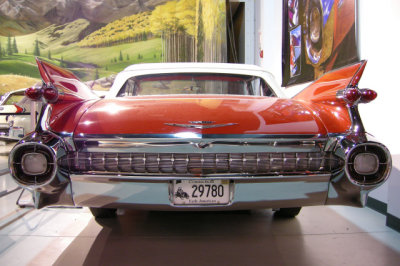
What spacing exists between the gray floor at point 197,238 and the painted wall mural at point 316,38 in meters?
1.83

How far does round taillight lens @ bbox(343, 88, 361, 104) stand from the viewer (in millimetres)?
1705

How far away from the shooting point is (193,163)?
1519mm

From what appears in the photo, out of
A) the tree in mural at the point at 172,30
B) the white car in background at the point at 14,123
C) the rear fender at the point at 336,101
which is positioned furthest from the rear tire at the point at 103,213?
the tree in mural at the point at 172,30

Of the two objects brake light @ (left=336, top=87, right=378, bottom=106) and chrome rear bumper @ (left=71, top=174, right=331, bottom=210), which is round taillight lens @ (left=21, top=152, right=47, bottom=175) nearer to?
chrome rear bumper @ (left=71, top=174, right=331, bottom=210)

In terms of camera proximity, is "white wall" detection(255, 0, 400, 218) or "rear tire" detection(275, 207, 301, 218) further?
"rear tire" detection(275, 207, 301, 218)

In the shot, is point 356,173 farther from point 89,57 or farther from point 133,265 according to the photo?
point 89,57

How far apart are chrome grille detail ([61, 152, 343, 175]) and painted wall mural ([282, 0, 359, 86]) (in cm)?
221

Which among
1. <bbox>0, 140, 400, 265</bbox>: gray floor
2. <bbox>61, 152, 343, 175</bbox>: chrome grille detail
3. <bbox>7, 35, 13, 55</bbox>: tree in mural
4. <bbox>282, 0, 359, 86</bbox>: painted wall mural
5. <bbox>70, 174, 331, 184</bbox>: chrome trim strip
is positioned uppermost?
<bbox>7, 35, 13, 55</bbox>: tree in mural

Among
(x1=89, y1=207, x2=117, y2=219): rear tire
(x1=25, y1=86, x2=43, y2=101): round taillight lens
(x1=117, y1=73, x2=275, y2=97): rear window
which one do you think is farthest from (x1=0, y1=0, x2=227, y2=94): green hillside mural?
(x1=25, y1=86, x2=43, y2=101): round taillight lens

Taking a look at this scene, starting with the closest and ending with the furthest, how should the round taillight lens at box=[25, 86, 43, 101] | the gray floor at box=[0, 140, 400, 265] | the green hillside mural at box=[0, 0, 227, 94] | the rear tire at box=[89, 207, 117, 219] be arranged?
1. the round taillight lens at box=[25, 86, 43, 101]
2. the gray floor at box=[0, 140, 400, 265]
3. the rear tire at box=[89, 207, 117, 219]
4. the green hillside mural at box=[0, 0, 227, 94]

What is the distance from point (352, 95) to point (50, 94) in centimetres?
167

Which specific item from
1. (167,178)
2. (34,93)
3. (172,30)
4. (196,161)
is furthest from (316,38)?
(172,30)

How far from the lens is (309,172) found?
5.15ft

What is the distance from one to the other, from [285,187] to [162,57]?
8.26 m
